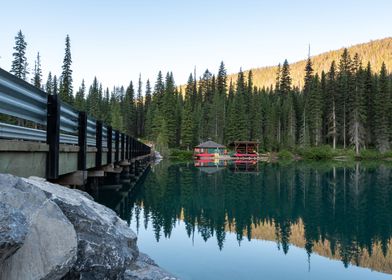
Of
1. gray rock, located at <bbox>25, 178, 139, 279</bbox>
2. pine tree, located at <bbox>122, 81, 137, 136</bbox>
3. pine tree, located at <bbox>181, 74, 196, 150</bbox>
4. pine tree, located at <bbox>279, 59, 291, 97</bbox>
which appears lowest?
gray rock, located at <bbox>25, 178, 139, 279</bbox>

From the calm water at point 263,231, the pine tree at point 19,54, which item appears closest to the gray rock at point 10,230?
the calm water at point 263,231

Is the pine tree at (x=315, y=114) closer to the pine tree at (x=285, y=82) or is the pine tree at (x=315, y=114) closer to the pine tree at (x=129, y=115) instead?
the pine tree at (x=285, y=82)

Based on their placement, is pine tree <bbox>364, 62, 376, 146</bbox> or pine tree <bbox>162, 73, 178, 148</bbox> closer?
pine tree <bbox>364, 62, 376, 146</bbox>

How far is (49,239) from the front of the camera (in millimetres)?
2879

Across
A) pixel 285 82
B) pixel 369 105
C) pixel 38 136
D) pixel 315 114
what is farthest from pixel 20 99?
pixel 285 82

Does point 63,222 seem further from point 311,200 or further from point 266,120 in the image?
point 266,120

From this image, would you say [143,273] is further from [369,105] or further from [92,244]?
[369,105]

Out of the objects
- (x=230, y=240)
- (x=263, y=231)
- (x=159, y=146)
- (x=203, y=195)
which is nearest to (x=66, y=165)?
(x=230, y=240)

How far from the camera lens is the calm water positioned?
9594mm

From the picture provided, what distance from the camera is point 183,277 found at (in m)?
8.71

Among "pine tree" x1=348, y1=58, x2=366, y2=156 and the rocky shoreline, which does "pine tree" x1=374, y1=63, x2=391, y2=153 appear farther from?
the rocky shoreline

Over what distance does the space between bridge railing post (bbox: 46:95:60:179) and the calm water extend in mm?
4394

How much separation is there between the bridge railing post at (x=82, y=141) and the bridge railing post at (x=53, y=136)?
84.8 inches

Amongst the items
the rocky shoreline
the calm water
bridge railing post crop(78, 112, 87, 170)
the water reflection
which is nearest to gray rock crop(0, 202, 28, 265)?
the rocky shoreline
